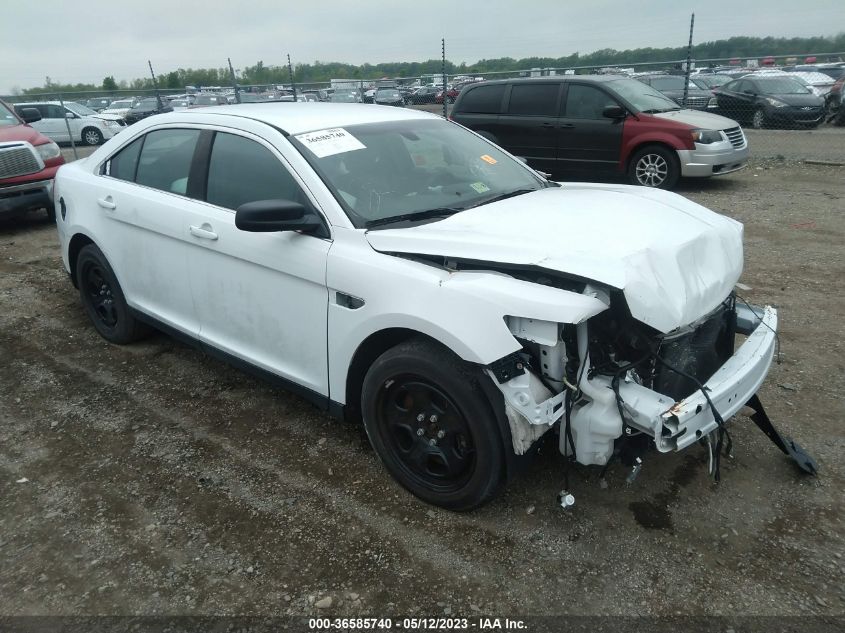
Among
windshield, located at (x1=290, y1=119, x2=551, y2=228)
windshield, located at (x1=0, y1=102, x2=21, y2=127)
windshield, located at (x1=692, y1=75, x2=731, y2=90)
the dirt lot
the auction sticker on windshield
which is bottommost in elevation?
the dirt lot

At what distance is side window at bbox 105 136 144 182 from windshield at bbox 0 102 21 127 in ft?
18.6

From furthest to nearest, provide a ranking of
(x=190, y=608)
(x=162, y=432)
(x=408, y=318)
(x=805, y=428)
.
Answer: (x=162, y=432) → (x=805, y=428) → (x=408, y=318) → (x=190, y=608)

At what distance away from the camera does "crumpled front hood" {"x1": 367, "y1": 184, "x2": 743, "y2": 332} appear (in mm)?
2422

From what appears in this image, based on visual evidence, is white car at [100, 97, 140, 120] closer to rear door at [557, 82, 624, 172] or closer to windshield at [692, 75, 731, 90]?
rear door at [557, 82, 624, 172]

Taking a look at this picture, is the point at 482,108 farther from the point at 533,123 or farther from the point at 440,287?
the point at 440,287

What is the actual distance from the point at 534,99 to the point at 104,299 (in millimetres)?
7634

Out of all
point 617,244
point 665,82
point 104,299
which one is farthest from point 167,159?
point 665,82

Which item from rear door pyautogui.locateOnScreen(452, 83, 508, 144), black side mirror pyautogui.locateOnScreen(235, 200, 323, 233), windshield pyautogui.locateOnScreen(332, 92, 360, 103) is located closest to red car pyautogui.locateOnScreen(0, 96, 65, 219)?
rear door pyautogui.locateOnScreen(452, 83, 508, 144)

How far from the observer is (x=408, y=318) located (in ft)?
8.70

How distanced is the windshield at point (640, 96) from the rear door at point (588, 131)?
0.28m

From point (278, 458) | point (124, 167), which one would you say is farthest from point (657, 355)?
point (124, 167)

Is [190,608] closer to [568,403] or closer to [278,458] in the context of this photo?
[278,458]

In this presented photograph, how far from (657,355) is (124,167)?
3.71 metres

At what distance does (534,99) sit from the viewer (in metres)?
10.2
